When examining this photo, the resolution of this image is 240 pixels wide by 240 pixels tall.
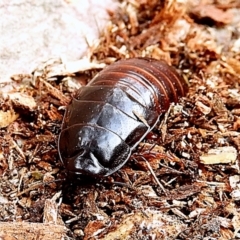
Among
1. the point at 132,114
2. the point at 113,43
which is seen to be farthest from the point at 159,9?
the point at 132,114

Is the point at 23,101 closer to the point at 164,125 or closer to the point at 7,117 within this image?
the point at 7,117

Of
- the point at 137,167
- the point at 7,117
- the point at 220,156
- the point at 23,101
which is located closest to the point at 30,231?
the point at 137,167

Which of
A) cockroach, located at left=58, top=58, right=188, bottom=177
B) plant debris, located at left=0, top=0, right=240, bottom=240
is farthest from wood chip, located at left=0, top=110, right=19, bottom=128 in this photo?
cockroach, located at left=58, top=58, right=188, bottom=177

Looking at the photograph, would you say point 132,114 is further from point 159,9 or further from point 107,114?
point 159,9

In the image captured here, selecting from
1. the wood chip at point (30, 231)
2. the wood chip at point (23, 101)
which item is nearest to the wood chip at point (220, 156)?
the wood chip at point (30, 231)

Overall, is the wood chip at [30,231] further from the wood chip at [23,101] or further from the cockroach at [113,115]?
the wood chip at [23,101]

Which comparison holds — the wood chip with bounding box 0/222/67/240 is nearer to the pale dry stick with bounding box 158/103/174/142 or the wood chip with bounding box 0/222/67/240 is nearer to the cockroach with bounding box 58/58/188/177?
the cockroach with bounding box 58/58/188/177
